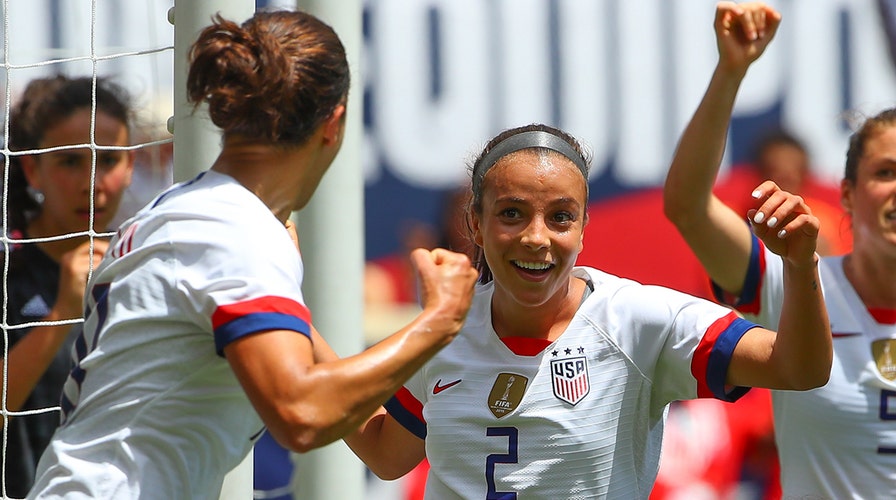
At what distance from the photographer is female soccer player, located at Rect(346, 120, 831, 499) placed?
2260mm

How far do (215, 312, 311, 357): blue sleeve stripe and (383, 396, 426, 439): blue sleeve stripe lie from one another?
30.8 inches

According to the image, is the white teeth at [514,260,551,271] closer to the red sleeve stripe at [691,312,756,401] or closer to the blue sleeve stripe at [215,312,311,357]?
the red sleeve stripe at [691,312,756,401]

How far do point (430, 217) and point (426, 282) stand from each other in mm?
3648

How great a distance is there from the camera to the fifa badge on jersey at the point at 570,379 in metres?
2.30

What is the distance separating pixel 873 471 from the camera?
106 inches

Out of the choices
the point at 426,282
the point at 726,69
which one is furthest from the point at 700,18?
the point at 426,282

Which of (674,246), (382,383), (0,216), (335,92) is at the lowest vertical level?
(674,246)

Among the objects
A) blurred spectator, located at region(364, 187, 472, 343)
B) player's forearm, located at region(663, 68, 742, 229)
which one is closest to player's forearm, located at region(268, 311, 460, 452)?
player's forearm, located at region(663, 68, 742, 229)

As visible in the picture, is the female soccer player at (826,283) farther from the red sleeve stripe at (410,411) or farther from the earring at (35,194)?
the earring at (35,194)

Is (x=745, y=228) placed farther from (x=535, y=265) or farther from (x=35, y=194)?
(x=35, y=194)

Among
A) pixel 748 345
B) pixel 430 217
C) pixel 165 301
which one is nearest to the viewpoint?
pixel 165 301

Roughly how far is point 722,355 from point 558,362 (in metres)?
0.32

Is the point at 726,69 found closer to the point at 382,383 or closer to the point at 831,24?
the point at 382,383

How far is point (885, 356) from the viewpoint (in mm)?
2807
